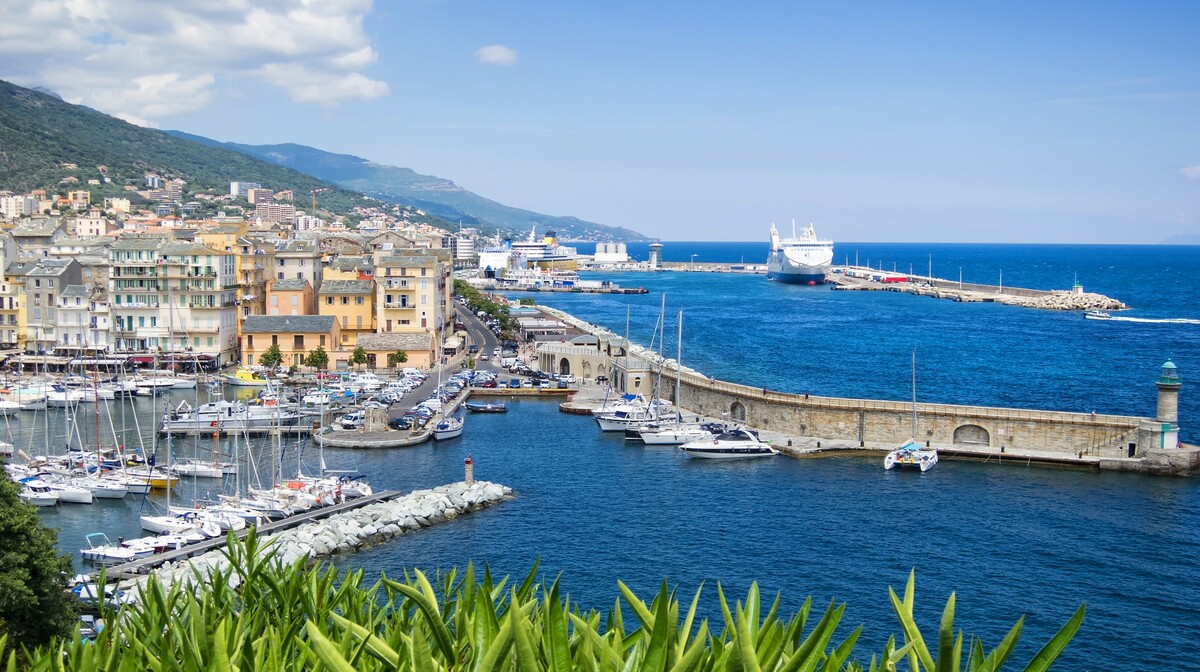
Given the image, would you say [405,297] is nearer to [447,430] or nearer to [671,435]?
[447,430]

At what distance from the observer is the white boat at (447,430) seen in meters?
30.3

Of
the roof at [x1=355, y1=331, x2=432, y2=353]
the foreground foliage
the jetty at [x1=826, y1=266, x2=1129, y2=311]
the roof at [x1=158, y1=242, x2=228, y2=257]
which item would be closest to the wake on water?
the jetty at [x1=826, y1=266, x2=1129, y2=311]

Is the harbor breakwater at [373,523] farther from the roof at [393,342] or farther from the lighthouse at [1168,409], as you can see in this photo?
the roof at [393,342]

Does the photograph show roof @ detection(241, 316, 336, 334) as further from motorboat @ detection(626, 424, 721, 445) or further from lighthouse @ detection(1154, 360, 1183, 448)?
lighthouse @ detection(1154, 360, 1183, 448)

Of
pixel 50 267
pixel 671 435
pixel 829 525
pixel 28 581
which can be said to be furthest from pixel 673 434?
pixel 50 267

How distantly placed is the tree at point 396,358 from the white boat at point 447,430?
11.4m

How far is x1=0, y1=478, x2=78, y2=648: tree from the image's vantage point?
1166cm

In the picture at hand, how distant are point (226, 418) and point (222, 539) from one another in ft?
36.9

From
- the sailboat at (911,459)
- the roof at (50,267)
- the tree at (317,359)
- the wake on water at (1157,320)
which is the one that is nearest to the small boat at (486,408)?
the tree at (317,359)

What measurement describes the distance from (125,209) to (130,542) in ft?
274

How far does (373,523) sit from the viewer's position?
20641mm

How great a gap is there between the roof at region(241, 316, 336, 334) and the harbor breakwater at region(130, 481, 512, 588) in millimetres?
21058

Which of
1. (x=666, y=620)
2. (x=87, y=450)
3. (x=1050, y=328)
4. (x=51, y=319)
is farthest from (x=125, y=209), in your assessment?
(x=666, y=620)

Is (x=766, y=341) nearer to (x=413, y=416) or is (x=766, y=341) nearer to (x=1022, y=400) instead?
(x=1022, y=400)
